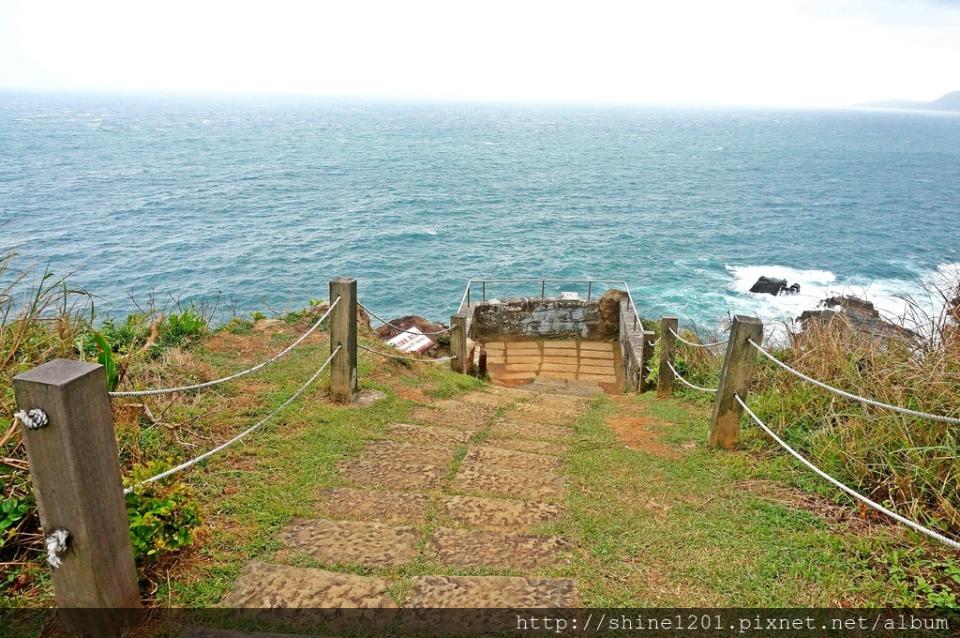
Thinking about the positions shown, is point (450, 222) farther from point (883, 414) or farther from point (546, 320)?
point (883, 414)

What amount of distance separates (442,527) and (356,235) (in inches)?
1583

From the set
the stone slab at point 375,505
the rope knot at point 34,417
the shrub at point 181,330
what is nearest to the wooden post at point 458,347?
the shrub at point 181,330

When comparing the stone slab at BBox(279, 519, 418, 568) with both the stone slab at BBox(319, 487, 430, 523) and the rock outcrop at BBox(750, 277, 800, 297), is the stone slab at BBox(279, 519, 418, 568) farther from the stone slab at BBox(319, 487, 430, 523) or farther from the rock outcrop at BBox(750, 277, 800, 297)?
the rock outcrop at BBox(750, 277, 800, 297)

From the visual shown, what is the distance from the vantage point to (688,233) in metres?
46.1

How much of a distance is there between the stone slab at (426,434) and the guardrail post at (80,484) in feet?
10.2

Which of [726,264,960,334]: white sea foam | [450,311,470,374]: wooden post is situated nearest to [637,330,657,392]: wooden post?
[450,311,470,374]: wooden post

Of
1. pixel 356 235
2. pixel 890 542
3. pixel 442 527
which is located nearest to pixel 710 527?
pixel 890 542

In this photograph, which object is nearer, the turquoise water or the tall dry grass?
the tall dry grass

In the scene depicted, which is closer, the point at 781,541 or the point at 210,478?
the point at 781,541

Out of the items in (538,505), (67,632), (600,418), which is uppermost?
(67,632)

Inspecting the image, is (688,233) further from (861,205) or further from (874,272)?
(861,205)

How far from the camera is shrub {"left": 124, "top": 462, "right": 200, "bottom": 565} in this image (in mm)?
3350

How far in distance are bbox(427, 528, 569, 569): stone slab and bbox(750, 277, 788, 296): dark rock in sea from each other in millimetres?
32962

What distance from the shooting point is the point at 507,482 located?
4.93 metres
